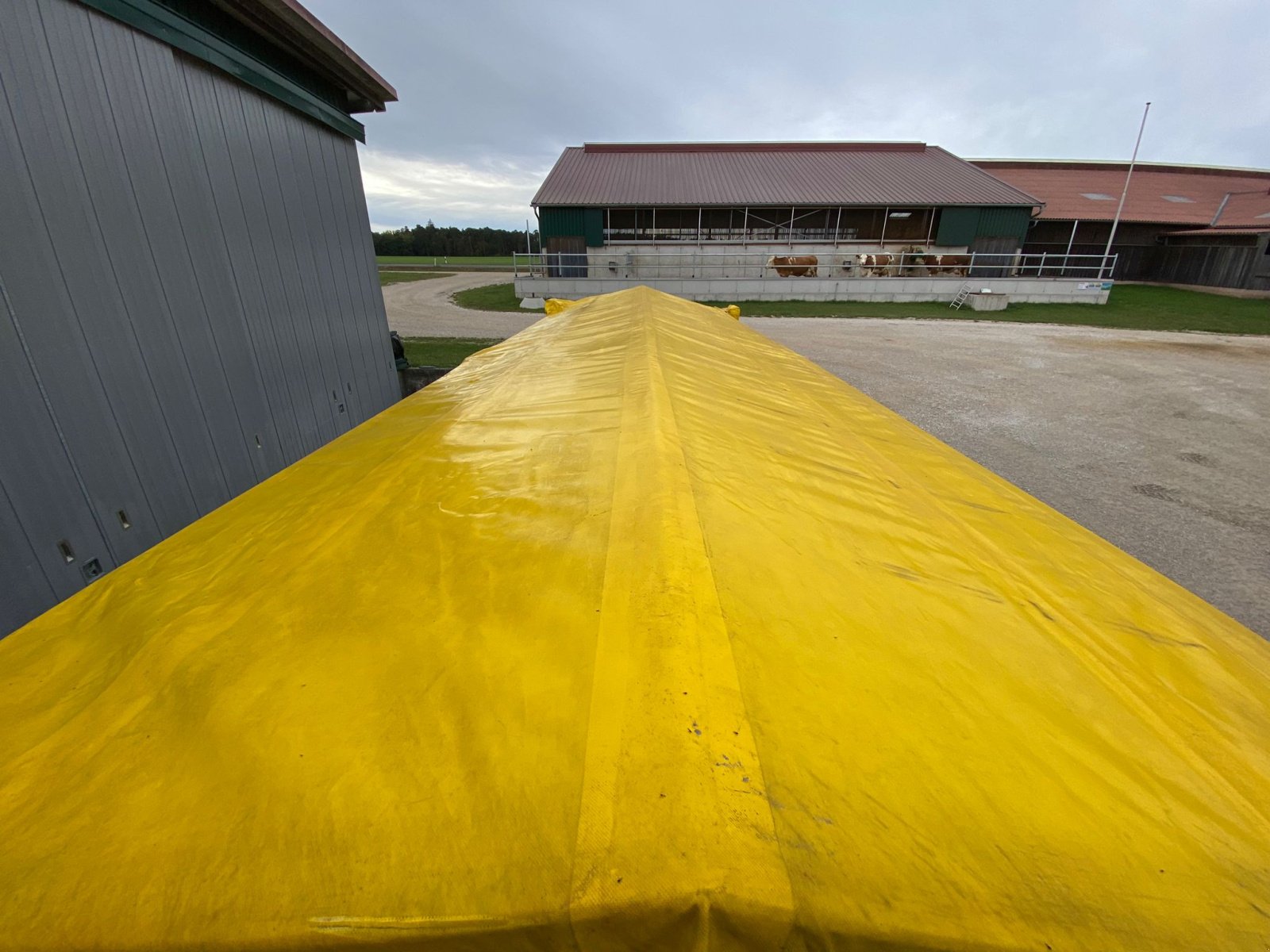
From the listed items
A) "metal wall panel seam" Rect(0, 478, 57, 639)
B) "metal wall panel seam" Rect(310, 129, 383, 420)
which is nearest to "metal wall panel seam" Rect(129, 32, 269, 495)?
"metal wall panel seam" Rect(0, 478, 57, 639)

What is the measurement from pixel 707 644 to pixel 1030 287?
25.2m

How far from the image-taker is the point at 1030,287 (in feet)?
65.9

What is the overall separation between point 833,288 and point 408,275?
2580 cm

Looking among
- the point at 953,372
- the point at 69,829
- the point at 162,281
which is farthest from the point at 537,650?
the point at 953,372

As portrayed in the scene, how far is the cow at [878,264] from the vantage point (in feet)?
70.1

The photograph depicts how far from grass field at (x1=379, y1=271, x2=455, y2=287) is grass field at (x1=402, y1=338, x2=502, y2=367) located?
18.5 m

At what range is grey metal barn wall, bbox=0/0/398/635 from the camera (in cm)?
262

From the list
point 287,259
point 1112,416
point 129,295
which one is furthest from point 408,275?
point 1112,416

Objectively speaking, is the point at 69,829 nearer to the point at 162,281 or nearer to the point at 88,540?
the point at 88,540

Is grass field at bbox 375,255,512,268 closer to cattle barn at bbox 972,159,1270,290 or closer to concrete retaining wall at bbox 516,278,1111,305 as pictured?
concrete retaining wall at bbox 516,278,1111,305

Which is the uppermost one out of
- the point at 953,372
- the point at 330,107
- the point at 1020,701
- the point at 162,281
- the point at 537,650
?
the point at 330,107

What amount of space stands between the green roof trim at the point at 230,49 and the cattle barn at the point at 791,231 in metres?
14.4

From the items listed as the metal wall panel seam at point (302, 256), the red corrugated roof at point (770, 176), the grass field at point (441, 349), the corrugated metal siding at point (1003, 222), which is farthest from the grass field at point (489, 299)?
the corrugated metal siding at point (1003, 222)

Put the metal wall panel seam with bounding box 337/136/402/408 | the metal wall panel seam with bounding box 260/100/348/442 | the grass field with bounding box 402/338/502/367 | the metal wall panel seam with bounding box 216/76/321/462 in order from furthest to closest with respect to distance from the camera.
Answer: the grass field with bounding box 402/338/502/367 → the metal wall panel seam with bounding box 337/136/402/408 → the metal wall panel seam with bounding box 260/100/348/442 → the metal wall panel seam with bounding box 216/76/321/462
